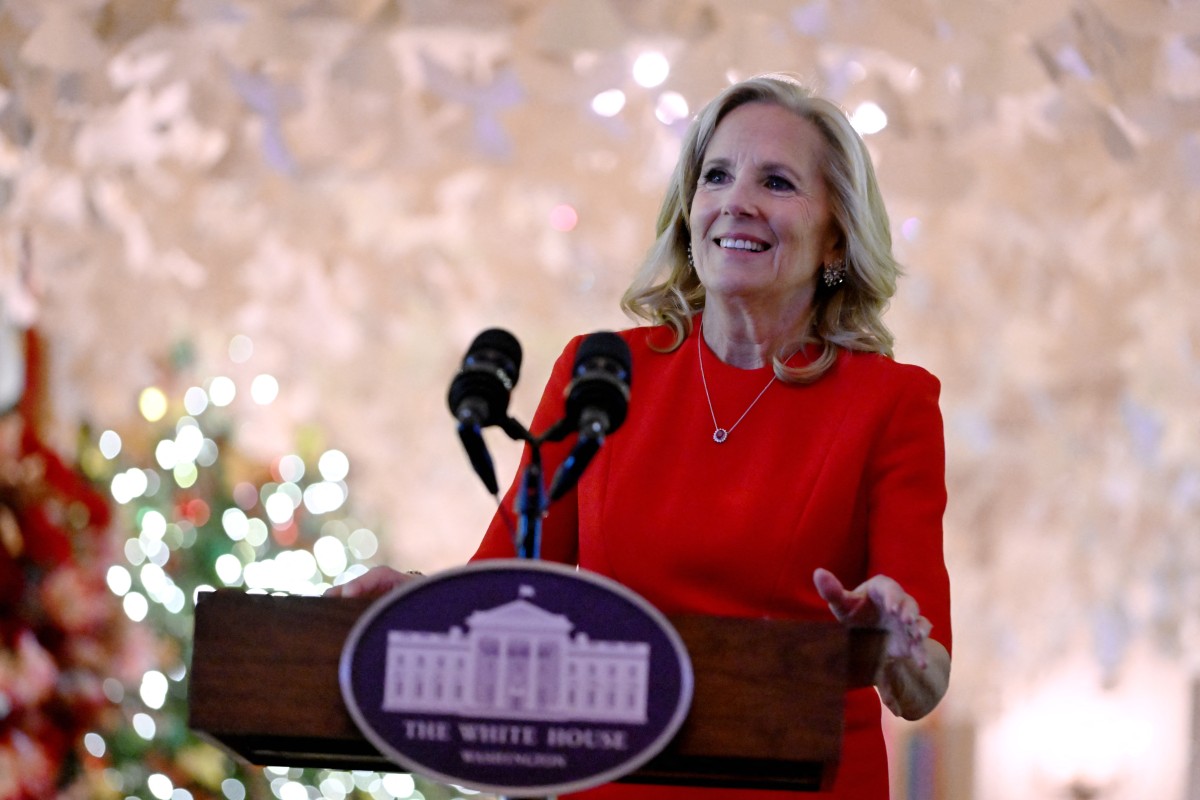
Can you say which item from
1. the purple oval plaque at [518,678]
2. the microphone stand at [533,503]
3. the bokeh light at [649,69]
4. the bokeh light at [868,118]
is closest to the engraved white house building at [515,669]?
the purple oval plaque at [518,678]

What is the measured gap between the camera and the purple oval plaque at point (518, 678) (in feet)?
3.79

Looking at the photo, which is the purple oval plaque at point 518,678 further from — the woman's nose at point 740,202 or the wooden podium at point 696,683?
the woman's nose at point 740,202

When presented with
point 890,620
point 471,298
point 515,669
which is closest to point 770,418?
point 890,620

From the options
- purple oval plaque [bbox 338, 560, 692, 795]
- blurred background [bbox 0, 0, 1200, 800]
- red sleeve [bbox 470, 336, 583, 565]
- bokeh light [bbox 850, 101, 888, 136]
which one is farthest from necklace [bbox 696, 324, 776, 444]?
bokeh light [bbox 850, 101, 888, 136]

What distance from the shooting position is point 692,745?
1.19 meters

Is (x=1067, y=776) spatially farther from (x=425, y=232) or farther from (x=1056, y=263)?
(x=425, y=232)

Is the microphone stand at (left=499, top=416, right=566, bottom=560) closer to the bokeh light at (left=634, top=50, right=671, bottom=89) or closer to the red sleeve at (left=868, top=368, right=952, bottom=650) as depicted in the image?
the red sleeve at (left=868, top=368, right=952, bottom=650)

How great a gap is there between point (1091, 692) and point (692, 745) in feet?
13.0

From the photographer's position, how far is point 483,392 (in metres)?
1.28

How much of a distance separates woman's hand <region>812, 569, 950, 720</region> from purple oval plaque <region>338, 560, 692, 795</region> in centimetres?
22

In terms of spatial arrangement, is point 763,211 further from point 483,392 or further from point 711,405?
point 483,392

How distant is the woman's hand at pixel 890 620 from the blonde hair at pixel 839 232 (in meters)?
0.43

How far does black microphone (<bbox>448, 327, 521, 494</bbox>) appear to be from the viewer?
1.27m

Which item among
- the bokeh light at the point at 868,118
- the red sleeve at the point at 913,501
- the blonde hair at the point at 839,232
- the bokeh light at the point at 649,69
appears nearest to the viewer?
the red sleeve at the point at 913,501
